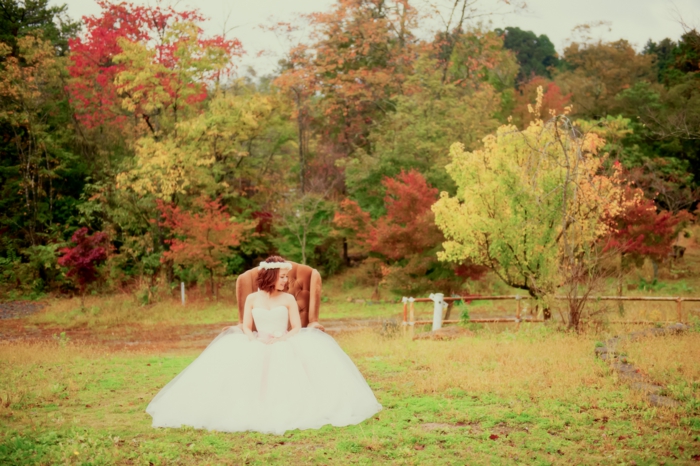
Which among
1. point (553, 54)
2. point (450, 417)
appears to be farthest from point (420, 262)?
point (553, 54)

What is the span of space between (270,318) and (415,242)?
47.3 feet

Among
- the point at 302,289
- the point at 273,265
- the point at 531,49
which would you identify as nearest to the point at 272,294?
the point at 273,265

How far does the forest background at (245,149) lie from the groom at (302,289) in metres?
12.6

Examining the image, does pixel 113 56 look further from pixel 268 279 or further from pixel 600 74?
pixel 600 74

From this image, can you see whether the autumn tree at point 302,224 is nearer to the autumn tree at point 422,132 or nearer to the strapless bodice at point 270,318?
the autumn tree at point 422,132

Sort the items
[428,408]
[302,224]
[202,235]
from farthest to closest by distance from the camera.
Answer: [302,224], [202,235], [428,408]

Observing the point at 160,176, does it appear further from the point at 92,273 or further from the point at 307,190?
the point at 307,190

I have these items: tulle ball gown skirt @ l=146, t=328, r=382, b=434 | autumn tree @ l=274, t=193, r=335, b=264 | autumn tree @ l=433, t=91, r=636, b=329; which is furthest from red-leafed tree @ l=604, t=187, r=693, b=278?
tulle ball gown skirt @ l=146, t=328, r=382, b=434

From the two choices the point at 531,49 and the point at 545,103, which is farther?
the point at 531,49

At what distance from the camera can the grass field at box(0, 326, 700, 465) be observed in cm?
599

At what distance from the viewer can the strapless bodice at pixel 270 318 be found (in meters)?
7.80

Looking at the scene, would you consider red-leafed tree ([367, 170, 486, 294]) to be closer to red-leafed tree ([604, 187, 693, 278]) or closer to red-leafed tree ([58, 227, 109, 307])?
red-leafed tree ([604, 187, 693, 278])

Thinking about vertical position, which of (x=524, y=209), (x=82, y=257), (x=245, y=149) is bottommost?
(x=82, y=257)

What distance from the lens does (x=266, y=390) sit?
713 cm
